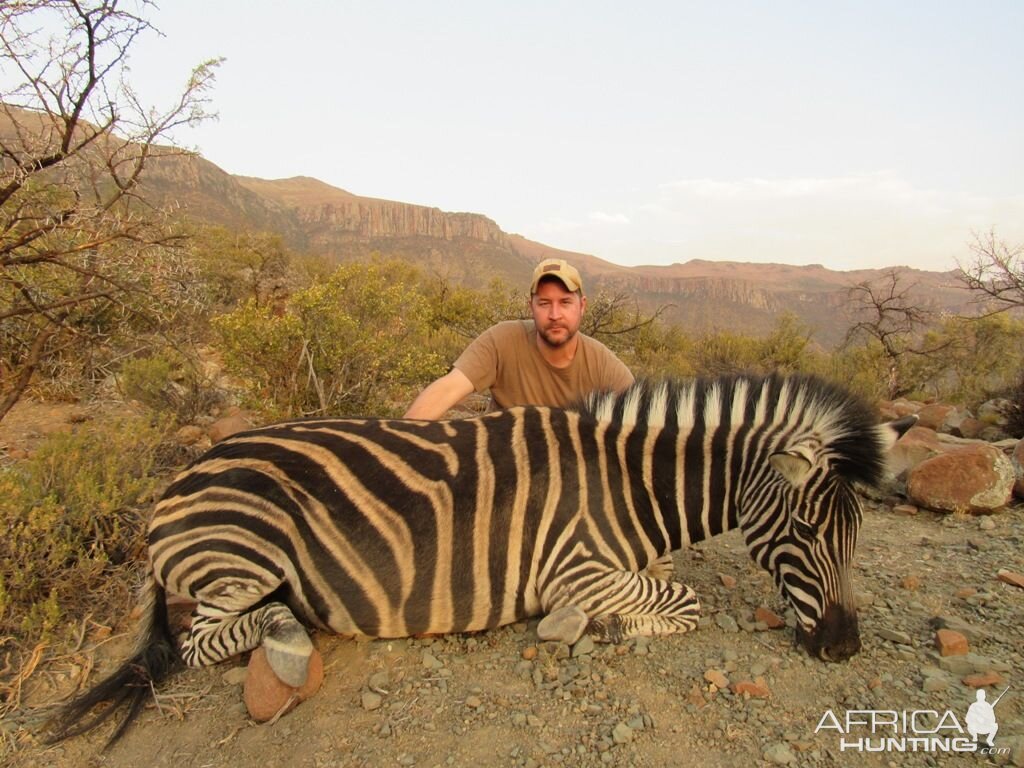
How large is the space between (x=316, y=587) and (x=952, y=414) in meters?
9.24

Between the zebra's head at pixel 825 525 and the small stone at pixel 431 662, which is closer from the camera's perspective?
the zebra's head at pixel 825 525

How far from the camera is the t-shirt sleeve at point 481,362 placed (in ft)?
13.8

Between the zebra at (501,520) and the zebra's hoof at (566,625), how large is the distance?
0.06ft

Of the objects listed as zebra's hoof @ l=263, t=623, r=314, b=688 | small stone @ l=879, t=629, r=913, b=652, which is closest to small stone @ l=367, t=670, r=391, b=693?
zebra's hoof @ l=263, t=623, r=314, b=688

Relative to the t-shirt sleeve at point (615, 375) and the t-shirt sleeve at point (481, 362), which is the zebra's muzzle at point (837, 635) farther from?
the t-shirt sleeve at point (481, 362)

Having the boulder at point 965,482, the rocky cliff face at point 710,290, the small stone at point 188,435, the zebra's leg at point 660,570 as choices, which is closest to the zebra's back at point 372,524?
the zebra's leg at point 660,570

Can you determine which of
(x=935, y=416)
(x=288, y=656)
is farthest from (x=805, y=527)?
(x=935, y=416)

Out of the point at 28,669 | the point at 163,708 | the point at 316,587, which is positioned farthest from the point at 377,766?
the point at 28,669

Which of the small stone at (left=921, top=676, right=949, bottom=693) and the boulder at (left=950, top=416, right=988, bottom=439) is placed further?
the boulder at (left=950, top=416, right=988, bottom=439)

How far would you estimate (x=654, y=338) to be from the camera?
14.2 metres

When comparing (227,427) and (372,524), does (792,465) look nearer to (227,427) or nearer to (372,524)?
(372,524)

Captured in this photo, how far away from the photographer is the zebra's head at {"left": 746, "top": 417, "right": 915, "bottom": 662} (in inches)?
99.0

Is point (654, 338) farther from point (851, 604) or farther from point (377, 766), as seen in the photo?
point (377, 766)

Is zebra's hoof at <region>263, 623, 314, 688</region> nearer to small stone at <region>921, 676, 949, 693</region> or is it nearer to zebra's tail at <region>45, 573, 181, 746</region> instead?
zebra's tail at <region>45, 573, 181, 746</region>
